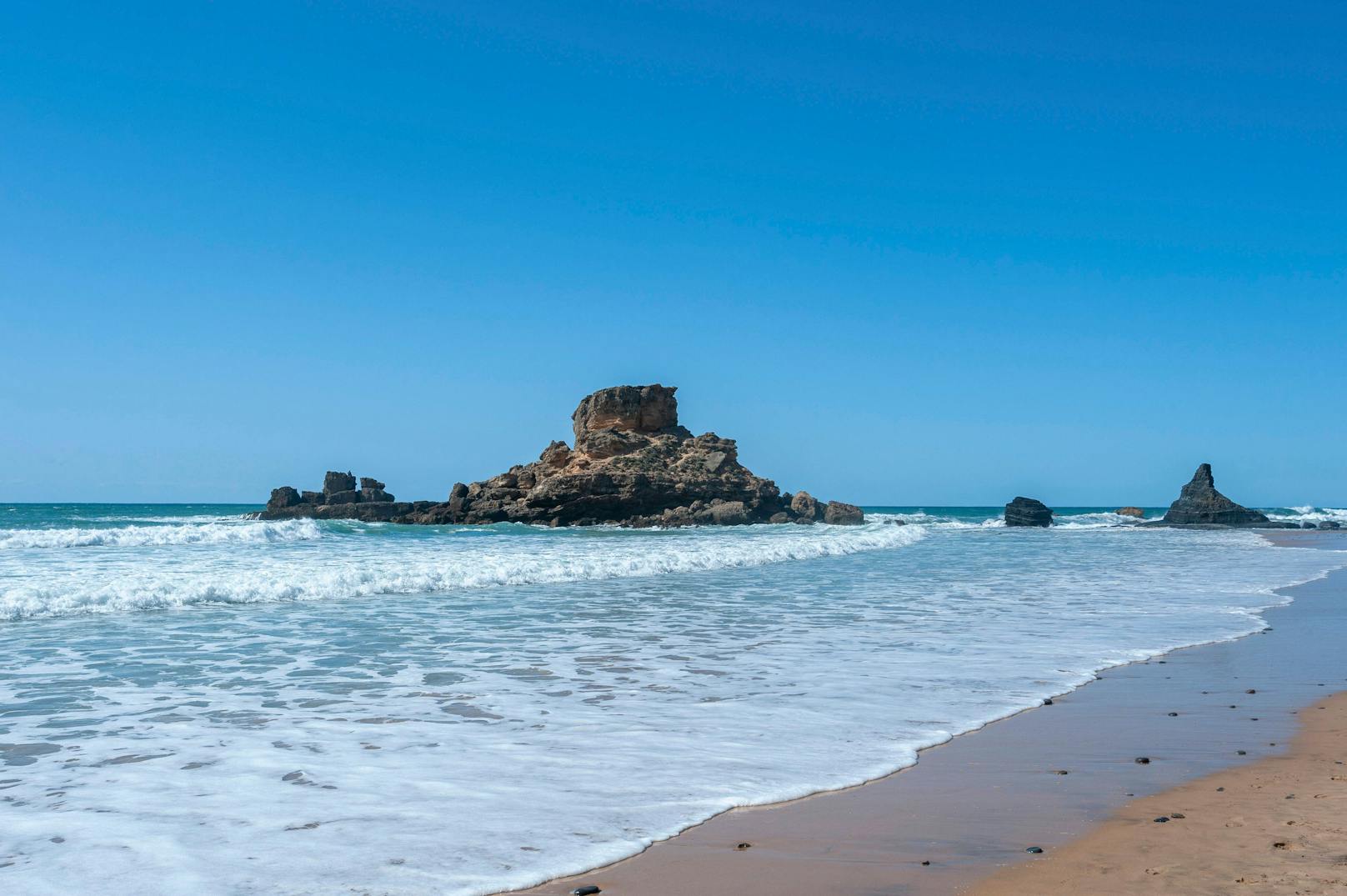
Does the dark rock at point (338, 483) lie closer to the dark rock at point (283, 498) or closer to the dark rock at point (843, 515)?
the dark rock at point (283, 498)

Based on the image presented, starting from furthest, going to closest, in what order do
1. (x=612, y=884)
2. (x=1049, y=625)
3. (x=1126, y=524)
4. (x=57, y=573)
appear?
(x=1126, y=524) < (x=57, y=573) < (x=1049, y=625) < (x=612, y=884)

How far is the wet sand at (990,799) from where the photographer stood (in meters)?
3.56

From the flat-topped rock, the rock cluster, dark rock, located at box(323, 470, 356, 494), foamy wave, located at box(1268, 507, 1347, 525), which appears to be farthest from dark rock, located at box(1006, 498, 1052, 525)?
dark rock, located at box(323, 470, 356, 494)

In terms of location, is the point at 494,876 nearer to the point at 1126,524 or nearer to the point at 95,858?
the point at 95,858

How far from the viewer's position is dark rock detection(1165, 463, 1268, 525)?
68125 mm

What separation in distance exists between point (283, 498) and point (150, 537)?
4844 cm

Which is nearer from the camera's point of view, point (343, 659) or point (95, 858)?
point (95, 858)

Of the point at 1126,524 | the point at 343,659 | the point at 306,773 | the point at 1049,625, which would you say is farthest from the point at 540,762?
the point at 1126,524

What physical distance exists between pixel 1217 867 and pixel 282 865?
3.56 meters

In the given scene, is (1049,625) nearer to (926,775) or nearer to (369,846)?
(926,775)

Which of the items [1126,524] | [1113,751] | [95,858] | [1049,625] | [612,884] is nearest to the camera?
[612,884]

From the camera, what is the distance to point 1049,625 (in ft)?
37.9

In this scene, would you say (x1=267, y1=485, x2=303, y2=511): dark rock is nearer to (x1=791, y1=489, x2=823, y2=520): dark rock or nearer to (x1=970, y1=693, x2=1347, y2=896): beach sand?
(x1=791, y1=489, x2=823, y2=520): dark rock

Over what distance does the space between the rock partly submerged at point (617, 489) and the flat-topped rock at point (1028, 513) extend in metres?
11.0
